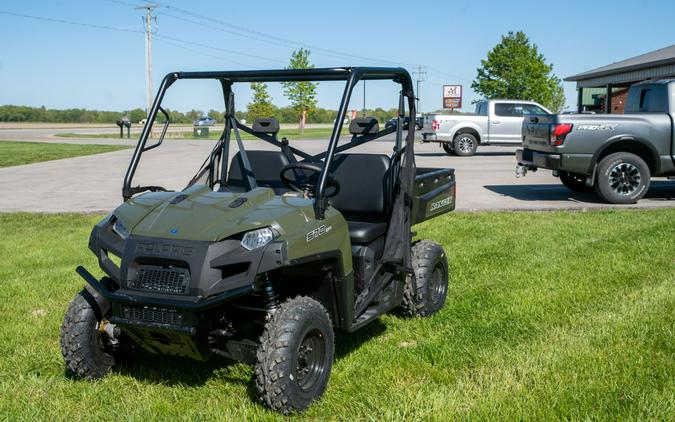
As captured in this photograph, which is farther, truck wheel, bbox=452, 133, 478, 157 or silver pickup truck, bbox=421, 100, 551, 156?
truck wheel, bbox=452, 133, 478, 157

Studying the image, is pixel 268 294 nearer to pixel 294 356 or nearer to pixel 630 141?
pixel 294 356

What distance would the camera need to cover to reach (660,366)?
450 cm

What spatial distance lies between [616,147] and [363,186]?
8.37 meters

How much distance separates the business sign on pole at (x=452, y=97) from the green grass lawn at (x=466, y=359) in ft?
179

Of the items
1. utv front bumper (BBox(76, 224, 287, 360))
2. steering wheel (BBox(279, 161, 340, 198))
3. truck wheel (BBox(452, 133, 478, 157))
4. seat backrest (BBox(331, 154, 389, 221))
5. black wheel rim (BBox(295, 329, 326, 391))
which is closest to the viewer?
utv front bumper (BBox(76, 224, 287, 360))

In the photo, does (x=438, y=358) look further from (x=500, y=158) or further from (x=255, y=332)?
(x=500, y=158)

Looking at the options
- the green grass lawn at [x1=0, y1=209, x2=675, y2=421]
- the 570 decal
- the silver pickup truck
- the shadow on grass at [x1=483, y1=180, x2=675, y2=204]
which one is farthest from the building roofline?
the 570 decal

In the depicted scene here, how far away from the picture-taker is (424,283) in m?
5.64

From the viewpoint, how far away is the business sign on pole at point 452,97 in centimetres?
6112

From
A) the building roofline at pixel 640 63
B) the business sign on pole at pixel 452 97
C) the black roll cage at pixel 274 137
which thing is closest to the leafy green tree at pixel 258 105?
the black roll cage at pixel 274 137

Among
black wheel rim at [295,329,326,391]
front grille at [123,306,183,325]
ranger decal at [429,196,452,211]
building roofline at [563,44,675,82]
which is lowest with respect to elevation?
black wheel rim at [295,329,326,391]

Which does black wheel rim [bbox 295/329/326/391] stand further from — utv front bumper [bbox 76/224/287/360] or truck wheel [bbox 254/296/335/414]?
utv front bumper [bbox 76/224/287/360]

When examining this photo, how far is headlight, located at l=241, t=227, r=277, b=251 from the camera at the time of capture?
3846 millimetres

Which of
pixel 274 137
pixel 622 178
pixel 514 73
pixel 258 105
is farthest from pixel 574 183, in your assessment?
pixel 514 73
